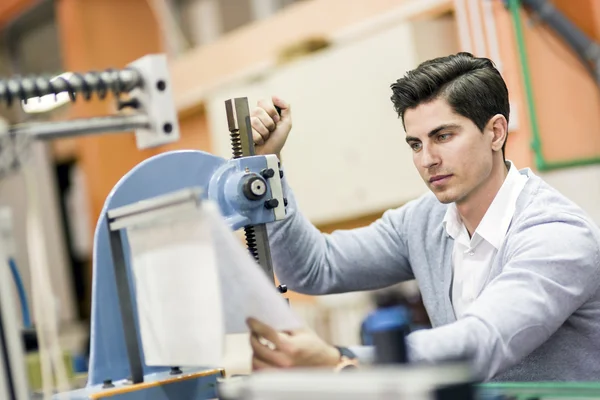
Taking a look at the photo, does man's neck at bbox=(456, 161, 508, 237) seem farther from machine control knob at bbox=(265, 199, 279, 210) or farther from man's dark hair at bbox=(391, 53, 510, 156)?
machine control knob at bbox=(265, 199, 279, 210)

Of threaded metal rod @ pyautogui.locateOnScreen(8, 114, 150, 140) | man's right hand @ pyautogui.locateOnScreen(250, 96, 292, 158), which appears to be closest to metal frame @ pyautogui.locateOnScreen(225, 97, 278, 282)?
man's right hand @ pyautogui.locateOnScreen(250, 96, 292, 158)

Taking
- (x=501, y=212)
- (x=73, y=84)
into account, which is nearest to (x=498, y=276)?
(x=501, y=212)

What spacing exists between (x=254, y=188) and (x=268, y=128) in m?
0.24

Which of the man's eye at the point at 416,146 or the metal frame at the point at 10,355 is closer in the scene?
the metal frame at the point at 10,355

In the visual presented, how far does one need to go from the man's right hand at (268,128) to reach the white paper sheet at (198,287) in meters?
0.42

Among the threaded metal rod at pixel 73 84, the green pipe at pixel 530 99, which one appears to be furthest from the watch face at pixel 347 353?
the green pipe at pixel 530 99

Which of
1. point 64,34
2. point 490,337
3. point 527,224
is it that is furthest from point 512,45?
point 64,34

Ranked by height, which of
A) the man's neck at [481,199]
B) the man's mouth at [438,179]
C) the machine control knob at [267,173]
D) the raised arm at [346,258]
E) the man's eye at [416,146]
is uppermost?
the man's eye at [416,146]

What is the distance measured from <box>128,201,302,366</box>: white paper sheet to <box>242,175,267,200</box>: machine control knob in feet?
0.73

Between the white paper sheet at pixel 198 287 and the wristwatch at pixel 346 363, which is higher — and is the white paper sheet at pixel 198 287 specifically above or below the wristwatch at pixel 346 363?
above

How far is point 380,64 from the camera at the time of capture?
11.6 feet

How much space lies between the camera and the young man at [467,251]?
1.15 meters

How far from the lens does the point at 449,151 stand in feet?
4.82

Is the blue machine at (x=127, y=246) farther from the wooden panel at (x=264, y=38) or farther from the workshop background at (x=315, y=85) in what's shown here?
the wooden panel at (x=264, y=38)
